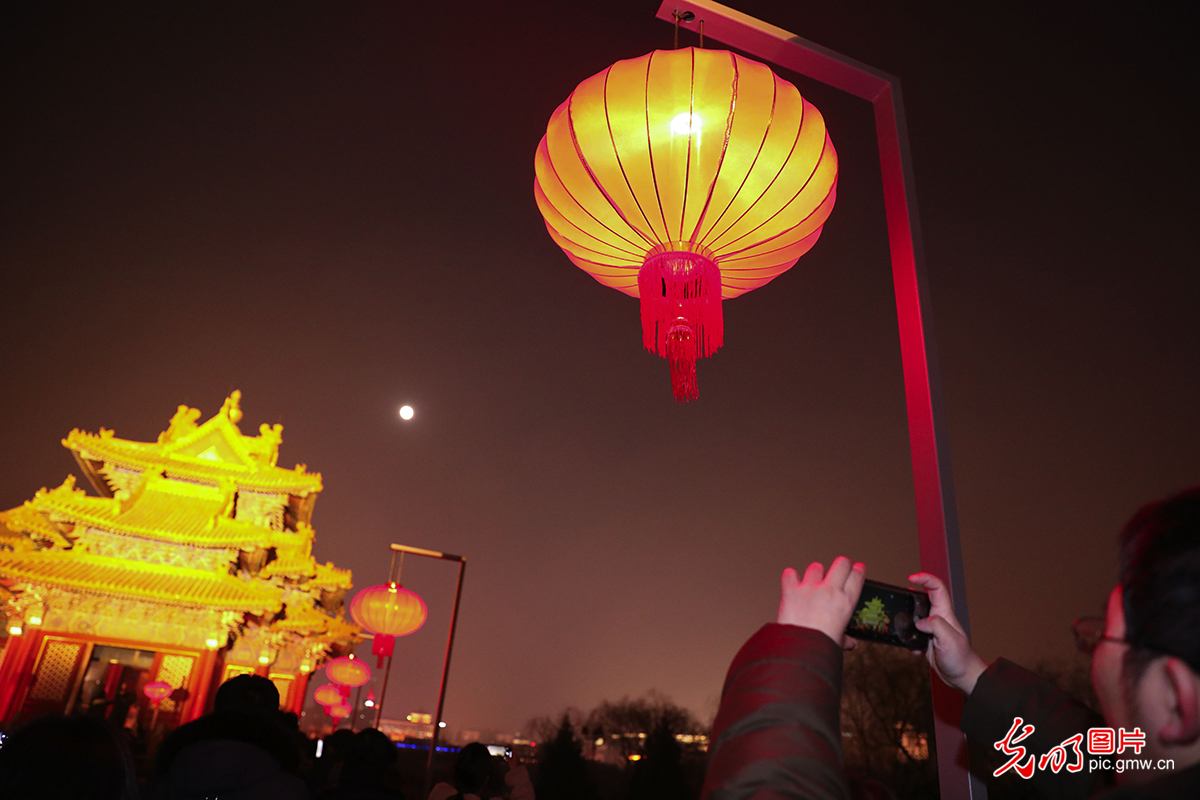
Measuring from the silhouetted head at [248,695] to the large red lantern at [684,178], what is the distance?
1494 mm

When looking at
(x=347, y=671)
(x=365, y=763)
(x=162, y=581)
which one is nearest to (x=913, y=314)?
(x=365, y=763)

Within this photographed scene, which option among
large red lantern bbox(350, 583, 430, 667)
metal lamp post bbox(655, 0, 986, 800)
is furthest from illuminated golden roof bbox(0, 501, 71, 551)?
metal lamp post bbox(655, 0, 986, 800)

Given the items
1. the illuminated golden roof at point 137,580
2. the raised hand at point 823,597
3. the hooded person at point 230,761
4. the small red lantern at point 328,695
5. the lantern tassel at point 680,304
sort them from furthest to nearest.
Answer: the small red lantern at point 328,695
the illuminated golden roof at point 137,580
the lantern tassel at point 680,304
the hooded person at point 230,761
the raised hand at point 823,597

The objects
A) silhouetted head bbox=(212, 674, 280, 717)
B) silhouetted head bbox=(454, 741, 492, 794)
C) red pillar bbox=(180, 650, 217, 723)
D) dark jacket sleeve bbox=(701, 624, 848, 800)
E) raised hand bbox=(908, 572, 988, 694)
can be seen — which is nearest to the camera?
dark jacket sleeve bbox=(701, 624, 848, 800)

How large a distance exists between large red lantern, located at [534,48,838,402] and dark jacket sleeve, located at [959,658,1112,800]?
50.2 inches

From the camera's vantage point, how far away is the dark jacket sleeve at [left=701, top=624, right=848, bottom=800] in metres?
0.49

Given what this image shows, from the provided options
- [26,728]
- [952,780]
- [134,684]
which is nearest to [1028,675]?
[952,780]

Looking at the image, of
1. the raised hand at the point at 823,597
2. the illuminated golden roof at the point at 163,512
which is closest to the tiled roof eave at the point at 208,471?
the illuminated golden roof at the point at 163,512

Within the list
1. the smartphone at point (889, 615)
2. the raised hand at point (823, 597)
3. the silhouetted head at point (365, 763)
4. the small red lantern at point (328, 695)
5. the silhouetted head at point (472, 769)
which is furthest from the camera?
the small red lantern at point (328, 695)

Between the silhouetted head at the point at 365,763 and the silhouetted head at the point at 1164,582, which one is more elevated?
the silhouetted head at the point at 1164,582

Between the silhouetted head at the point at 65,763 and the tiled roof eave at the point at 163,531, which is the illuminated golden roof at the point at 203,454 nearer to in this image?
the tiled roof eave at the point at 163,531

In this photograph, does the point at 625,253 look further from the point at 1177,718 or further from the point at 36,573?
the point at 36,573

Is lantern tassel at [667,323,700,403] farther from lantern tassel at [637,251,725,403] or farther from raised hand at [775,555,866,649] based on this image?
raised hand at [775,555,866,649]

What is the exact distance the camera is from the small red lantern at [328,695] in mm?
11923
